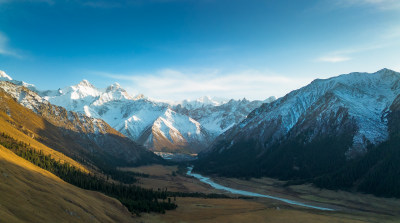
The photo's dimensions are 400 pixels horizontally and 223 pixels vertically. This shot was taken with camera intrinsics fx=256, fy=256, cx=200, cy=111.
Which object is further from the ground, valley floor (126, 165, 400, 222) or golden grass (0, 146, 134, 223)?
golden grass (0, 146, 134, 223)

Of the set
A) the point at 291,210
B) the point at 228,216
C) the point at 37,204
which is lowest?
the point at 228,216

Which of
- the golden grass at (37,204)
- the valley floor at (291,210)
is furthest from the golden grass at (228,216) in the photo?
the golden grass at (37,204)

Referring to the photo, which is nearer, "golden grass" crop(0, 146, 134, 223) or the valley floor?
"golden grass" crop(0, 146, 134, 223)

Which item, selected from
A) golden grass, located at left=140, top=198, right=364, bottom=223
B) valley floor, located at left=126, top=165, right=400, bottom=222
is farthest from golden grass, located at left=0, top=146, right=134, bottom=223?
valley floor, located at left=126, top=165, right=400, bottom=222

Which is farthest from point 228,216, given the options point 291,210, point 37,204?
point 37,204

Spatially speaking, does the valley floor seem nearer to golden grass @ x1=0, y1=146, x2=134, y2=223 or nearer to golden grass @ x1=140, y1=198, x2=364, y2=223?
golden grass @ x1=140, y1=198, x2=364, y2=223

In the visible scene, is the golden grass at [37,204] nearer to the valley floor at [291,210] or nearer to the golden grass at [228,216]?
the golden grass at [228,216]

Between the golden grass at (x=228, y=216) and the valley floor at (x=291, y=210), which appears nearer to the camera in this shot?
the golden grass at (x=228, y=216)

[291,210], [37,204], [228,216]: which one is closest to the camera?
[37,204]

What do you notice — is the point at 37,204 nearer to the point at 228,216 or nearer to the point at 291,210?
the point at 228,216

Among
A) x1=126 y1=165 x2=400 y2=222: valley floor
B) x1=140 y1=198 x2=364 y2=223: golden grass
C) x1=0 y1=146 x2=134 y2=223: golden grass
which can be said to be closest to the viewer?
x1=0 y1=146 x2=134 y2=223: golden grass

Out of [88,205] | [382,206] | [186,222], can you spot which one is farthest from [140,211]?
[382,206]
